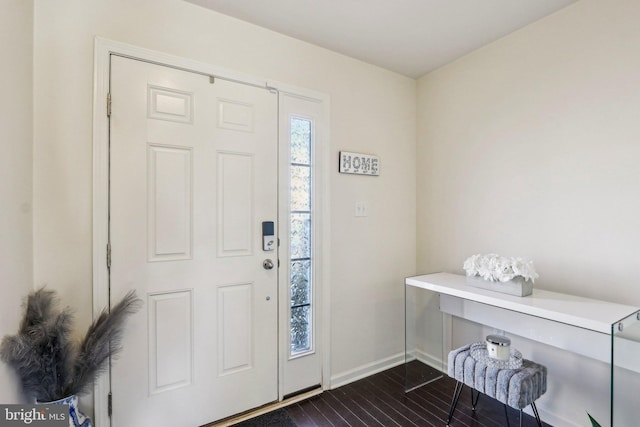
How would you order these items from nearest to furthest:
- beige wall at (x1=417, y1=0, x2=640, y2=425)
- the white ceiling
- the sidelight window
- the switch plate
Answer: beige wall at (x1=417, y1=0, x2=640, y2=425) → the white ceiling → the sidelight window → the switch plate

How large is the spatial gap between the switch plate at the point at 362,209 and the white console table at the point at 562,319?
2.05 ft

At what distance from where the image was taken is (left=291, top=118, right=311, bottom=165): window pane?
210cm

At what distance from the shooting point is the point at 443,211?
2490 millimetres

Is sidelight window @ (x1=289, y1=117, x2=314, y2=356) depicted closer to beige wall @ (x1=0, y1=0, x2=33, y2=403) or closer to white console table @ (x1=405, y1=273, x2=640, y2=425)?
white console table @ (x1=405, y1=273, x2=640, y2=425)

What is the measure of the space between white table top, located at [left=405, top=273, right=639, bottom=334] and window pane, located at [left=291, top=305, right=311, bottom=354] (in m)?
0.95

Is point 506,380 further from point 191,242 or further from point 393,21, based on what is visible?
point 393,21

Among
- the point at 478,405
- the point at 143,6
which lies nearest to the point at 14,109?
the point at 143,6

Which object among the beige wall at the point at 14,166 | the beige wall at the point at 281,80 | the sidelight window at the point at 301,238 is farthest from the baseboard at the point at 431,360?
the beige wall at the point at 14,166

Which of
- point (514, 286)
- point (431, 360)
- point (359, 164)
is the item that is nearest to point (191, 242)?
point (359, 164)

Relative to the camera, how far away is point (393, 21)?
6.21 feet

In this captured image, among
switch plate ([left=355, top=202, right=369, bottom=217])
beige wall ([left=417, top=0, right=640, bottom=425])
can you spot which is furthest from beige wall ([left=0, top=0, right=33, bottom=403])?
beige wall ([left=417, top=0, right=640, bottom=425])

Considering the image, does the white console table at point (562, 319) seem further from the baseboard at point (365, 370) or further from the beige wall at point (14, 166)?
the beige wall at point (14, 166)

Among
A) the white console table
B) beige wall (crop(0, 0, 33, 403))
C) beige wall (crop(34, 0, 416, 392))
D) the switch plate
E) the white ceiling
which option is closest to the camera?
beige wall (crop(0, 0, 33, 403))

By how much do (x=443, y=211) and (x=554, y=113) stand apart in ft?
3.24
